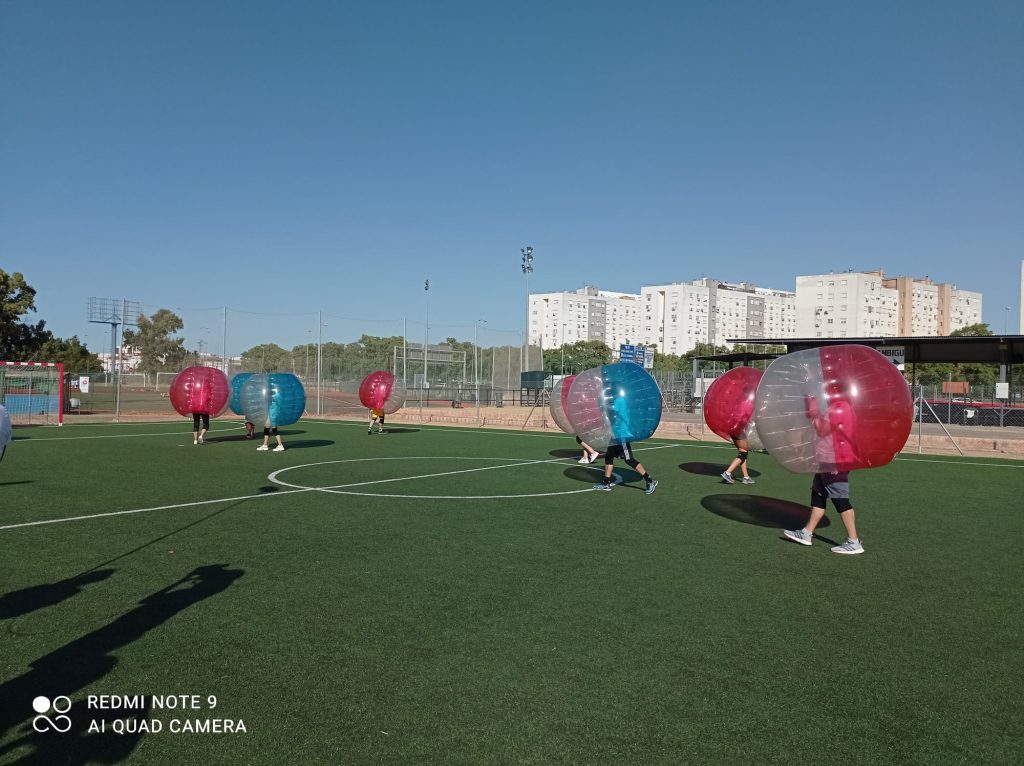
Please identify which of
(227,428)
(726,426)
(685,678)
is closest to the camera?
(685,678)

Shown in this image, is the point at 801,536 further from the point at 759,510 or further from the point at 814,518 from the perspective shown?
the point at 759,510

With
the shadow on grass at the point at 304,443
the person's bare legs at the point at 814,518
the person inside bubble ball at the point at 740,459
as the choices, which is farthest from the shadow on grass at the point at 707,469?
the shadow on grass at the point at 304,443

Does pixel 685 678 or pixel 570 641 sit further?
pixel 570 641

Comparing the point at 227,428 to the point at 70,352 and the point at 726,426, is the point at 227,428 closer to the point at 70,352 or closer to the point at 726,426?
the point at 726,426

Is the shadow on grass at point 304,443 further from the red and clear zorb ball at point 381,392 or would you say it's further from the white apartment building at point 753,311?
the white apartment building at point 753,311

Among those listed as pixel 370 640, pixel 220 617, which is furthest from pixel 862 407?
pixel 220 617

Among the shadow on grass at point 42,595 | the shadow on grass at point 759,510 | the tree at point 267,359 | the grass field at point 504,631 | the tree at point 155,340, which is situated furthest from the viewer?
the tree at point 155,340

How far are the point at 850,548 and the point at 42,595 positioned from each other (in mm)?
8466

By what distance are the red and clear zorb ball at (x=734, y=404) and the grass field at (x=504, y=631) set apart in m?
2.29

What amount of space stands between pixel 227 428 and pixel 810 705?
28.5 metres

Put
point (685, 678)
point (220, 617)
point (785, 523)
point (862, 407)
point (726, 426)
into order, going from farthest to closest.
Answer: point (726, 426), point (785, 523), point (862, 407), point (220, 617), point (685, 678)

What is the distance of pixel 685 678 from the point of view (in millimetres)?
4723

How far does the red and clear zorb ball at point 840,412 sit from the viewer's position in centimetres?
791

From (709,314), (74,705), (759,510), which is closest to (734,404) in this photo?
(759,510)
